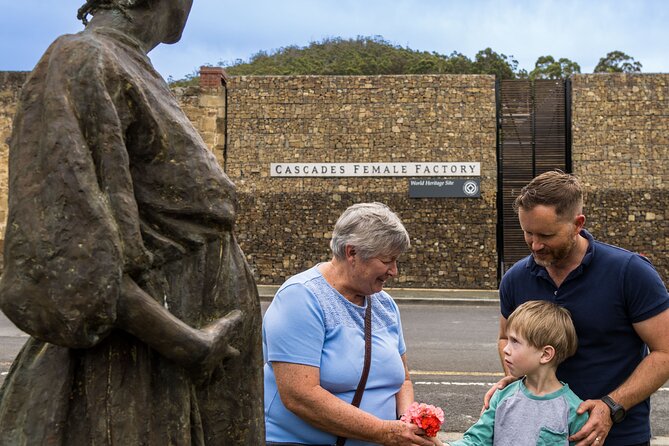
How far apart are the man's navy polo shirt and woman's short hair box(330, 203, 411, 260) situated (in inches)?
29.1

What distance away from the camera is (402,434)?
275cm

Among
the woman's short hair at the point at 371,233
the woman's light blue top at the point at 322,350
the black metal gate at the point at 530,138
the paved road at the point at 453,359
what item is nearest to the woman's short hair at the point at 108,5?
the woman's short hair at the point at 371,233

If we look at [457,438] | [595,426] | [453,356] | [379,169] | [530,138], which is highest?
[530,138]

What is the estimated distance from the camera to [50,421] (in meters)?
1.65

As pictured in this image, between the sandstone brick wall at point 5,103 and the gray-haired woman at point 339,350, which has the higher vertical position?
the sandstone brick wall at point 5,103

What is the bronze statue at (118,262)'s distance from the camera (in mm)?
1532

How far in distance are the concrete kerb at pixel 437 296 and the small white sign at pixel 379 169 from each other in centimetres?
322

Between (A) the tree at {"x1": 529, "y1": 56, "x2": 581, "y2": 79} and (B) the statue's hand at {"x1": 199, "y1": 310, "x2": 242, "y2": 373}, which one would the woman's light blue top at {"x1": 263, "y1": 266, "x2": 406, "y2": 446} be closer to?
(B) the statue's hand at {"x1": 199, "y1": 310, "x2": 242, "y2": 373}

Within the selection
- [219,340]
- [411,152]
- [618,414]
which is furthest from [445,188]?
[219,340]

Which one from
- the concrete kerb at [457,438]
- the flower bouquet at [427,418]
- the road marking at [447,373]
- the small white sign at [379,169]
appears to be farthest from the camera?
the small white sign at [379,169]

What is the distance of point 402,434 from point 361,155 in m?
18.8

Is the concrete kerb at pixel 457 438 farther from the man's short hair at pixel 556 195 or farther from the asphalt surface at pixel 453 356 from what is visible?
the man's short hair at pixel 556 195

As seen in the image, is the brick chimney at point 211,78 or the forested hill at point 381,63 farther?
the forested hill at point 381,63

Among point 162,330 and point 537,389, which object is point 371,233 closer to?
point 537,389
